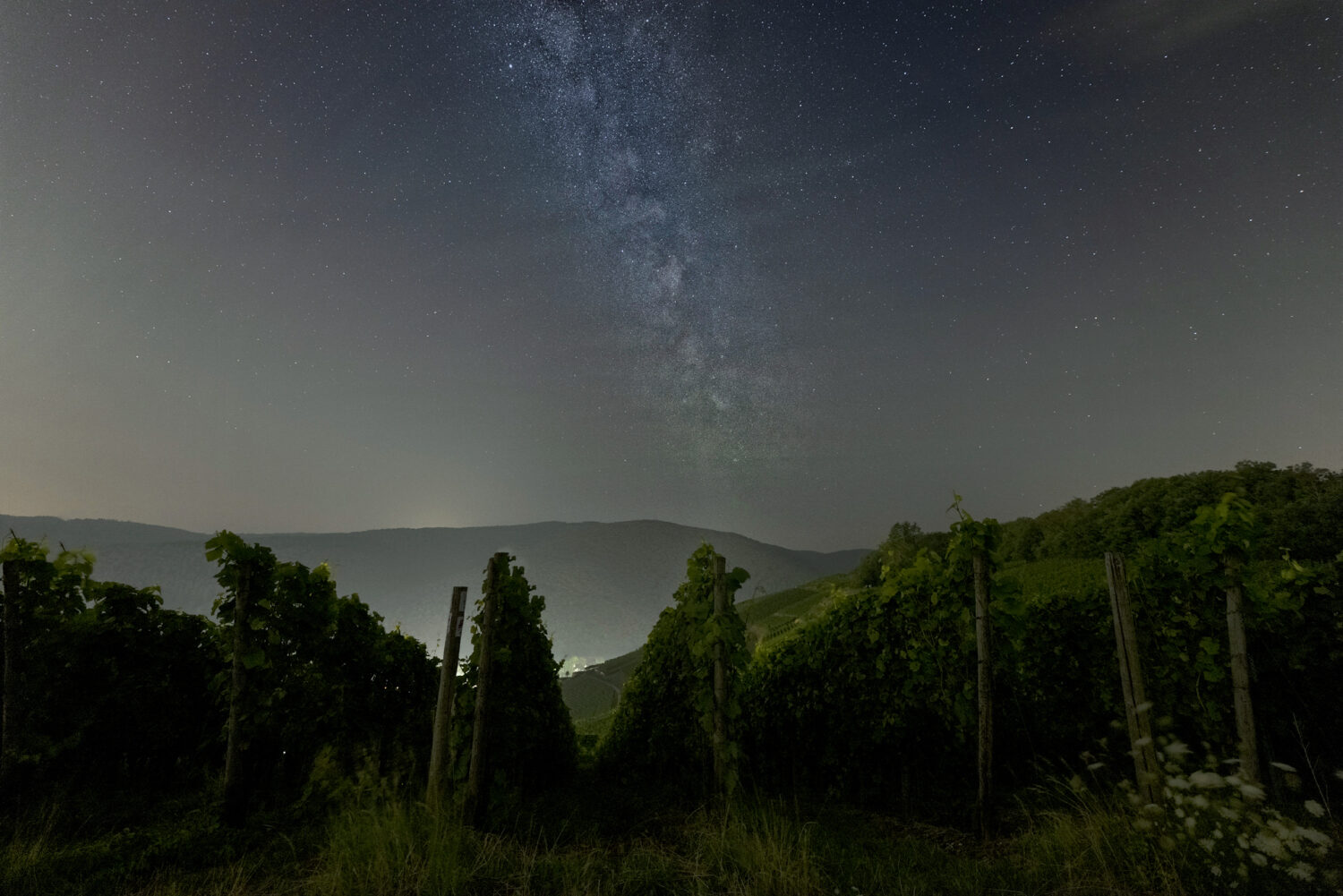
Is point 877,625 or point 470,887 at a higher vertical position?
point 877,625

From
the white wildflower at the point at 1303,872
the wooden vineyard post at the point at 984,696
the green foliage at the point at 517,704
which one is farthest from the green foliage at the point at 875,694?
the white wildflower at the point at 1303,872

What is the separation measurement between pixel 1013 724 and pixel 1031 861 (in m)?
2.88

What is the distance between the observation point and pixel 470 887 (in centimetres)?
454

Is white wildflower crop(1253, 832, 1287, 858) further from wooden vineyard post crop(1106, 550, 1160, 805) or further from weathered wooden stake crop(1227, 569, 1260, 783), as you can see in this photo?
weathered wooden stake crop(1227, 569, 1260, 783)

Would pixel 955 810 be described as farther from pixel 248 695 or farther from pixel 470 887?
pixel 248 695

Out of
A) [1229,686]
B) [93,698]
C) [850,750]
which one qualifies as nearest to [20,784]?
[93,698]

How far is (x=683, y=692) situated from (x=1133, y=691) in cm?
479

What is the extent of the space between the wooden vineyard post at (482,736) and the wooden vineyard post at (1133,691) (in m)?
5.94

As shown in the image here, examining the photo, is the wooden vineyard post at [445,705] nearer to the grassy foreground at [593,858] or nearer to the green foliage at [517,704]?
the green foliage at [517,704]

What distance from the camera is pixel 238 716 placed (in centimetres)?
668

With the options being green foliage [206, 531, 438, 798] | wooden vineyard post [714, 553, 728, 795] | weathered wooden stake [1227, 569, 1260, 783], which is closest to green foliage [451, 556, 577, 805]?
green foliage [206, 531, 438, 798]

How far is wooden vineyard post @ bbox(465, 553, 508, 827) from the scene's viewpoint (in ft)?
20.3

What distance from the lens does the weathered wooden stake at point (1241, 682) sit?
218 inches

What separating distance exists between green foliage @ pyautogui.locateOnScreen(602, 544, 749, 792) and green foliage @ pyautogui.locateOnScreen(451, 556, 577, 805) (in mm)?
870
